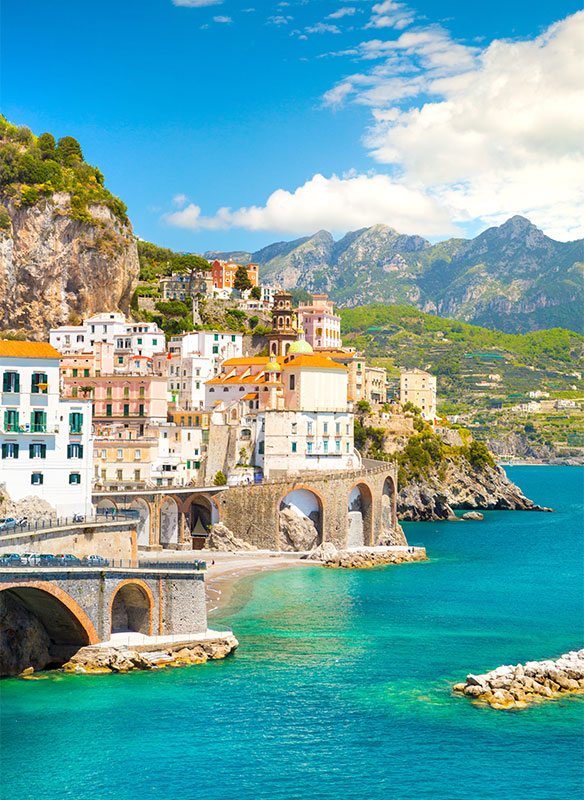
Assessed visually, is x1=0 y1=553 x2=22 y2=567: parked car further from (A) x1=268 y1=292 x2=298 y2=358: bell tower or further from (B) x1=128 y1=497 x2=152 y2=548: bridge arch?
(A) x1=268 y1=292 x2=298 y2=358: bell tower

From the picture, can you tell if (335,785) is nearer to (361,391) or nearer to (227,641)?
(227,641)

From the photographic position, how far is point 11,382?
177 ft

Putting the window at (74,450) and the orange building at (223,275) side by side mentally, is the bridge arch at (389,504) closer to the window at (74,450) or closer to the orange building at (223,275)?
the window at (74,450)

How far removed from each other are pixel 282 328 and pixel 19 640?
73.2 m

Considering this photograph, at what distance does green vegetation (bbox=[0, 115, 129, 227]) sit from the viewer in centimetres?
10194

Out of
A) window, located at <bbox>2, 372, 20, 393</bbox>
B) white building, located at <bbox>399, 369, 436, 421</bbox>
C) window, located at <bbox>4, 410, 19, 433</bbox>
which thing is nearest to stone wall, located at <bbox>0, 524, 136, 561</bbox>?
window, located at <bbox>4, 410, 19, 433</bbox>

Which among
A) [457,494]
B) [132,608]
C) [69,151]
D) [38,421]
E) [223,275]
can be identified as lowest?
[132,608]

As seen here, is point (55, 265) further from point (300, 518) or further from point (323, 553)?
point (323, 553)

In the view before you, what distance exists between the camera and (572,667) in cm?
4294

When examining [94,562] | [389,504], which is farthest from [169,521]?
[94,562]

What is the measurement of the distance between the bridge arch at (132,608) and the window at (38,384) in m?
15.0

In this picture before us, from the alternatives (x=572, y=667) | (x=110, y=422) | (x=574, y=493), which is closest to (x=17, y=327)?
(x=110, y=422)

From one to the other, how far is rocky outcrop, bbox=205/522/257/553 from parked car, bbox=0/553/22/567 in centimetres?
3773

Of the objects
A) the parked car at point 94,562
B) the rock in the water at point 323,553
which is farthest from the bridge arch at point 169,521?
the parked car at point 94,562
